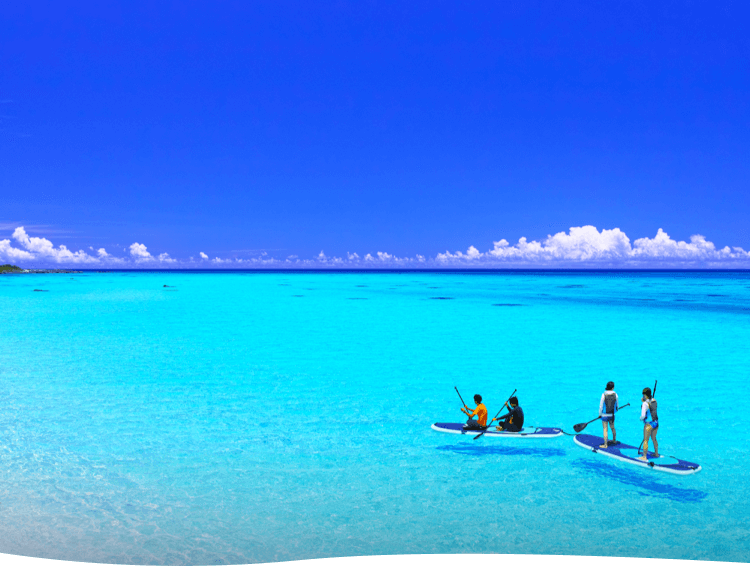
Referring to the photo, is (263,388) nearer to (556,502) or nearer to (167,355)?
(167,355)

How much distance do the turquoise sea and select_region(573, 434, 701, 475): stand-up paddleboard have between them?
0.23m

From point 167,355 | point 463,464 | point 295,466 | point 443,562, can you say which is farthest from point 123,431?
point 167,355

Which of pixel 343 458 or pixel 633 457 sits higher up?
pixel 633 457

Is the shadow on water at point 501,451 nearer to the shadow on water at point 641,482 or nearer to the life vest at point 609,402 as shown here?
the shadow on water at point 641,482

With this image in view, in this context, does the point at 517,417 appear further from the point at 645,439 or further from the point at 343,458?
the point at 343,458

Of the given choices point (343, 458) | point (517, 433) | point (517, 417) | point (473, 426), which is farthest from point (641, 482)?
point (343, 458)

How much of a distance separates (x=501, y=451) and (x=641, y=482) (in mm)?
3564

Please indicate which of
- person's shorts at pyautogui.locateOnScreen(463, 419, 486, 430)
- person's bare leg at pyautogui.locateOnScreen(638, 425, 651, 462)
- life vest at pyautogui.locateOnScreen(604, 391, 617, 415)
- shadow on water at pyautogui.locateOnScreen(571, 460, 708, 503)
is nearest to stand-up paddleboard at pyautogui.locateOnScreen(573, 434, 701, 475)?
person's bare leg at pyautogui.locateOnScreen(638, 425, 651, 462)

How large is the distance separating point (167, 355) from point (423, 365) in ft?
49.5

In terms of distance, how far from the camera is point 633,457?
44.4 feet

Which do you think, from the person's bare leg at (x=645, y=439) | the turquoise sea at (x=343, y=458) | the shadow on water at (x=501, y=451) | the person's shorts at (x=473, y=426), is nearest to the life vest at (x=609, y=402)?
the person's bare leg at (x=645, y=439)

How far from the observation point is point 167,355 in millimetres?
30875

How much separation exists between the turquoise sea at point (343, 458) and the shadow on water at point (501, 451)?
0.23 ft

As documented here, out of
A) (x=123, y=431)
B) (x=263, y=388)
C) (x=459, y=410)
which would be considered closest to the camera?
(x=123, y=431)
